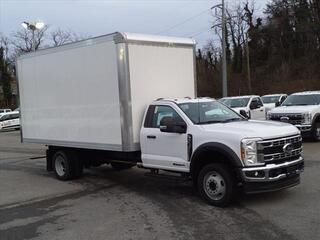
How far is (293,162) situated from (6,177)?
316 inches

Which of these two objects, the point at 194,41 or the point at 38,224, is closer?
the point at 38,224

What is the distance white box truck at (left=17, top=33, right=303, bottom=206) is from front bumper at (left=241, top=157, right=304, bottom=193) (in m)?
0.02

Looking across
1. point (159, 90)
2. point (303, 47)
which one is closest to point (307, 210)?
point (159, 90)

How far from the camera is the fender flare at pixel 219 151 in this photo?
843 centimetres

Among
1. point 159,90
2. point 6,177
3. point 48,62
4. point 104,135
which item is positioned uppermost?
point 48,62

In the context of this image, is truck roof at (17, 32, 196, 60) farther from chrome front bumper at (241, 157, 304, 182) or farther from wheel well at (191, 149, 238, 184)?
chrome front bumper at (241, 157, 304, 182)

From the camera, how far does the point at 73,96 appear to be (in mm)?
11914

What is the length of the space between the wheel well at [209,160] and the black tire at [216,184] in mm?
113

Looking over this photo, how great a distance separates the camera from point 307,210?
823 cm

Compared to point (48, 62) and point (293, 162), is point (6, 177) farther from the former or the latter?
point (293, 162)

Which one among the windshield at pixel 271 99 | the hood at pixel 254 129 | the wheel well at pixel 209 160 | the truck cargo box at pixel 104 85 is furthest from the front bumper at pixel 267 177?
the windshield at pixel 271 99

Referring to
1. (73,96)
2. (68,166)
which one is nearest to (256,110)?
(68,166)

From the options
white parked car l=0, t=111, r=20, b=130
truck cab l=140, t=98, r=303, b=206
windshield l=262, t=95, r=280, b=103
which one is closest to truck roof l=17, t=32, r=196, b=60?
truck cab l=140, t=98, r=303, b=206

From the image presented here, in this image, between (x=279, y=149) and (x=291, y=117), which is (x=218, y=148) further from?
(x=291, y=117)
